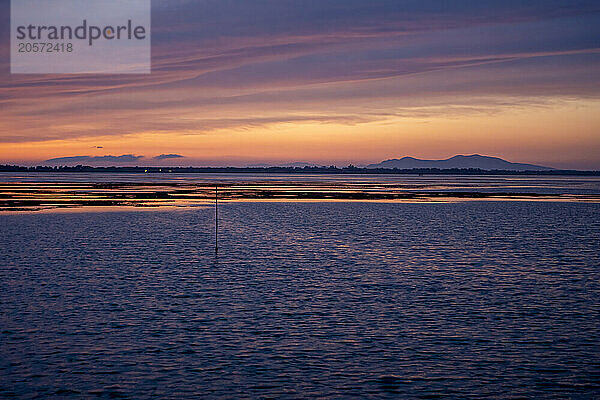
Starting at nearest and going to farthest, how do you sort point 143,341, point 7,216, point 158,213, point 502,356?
point 502,356, point 143,341, point 7,216, point 158,213

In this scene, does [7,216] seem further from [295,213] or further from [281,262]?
[281,262]

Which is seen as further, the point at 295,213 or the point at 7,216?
the point at 295,213

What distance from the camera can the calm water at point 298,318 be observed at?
1299cm

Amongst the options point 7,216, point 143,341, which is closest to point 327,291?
point 143,341

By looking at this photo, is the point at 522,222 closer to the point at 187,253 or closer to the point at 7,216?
the point at 187,253

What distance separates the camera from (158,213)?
63.1m

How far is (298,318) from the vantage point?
60.2 feet

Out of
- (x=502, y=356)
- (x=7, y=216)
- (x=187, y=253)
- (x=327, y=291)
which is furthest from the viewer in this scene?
(x=7, y=216)

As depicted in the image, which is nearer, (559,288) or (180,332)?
(180,332)

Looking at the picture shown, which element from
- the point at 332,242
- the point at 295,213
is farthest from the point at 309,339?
the point at 295,213

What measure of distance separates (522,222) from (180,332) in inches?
1759

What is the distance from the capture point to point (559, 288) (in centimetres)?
2320

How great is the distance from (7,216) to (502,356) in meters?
49.7

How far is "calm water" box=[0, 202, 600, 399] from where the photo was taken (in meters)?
13.0
